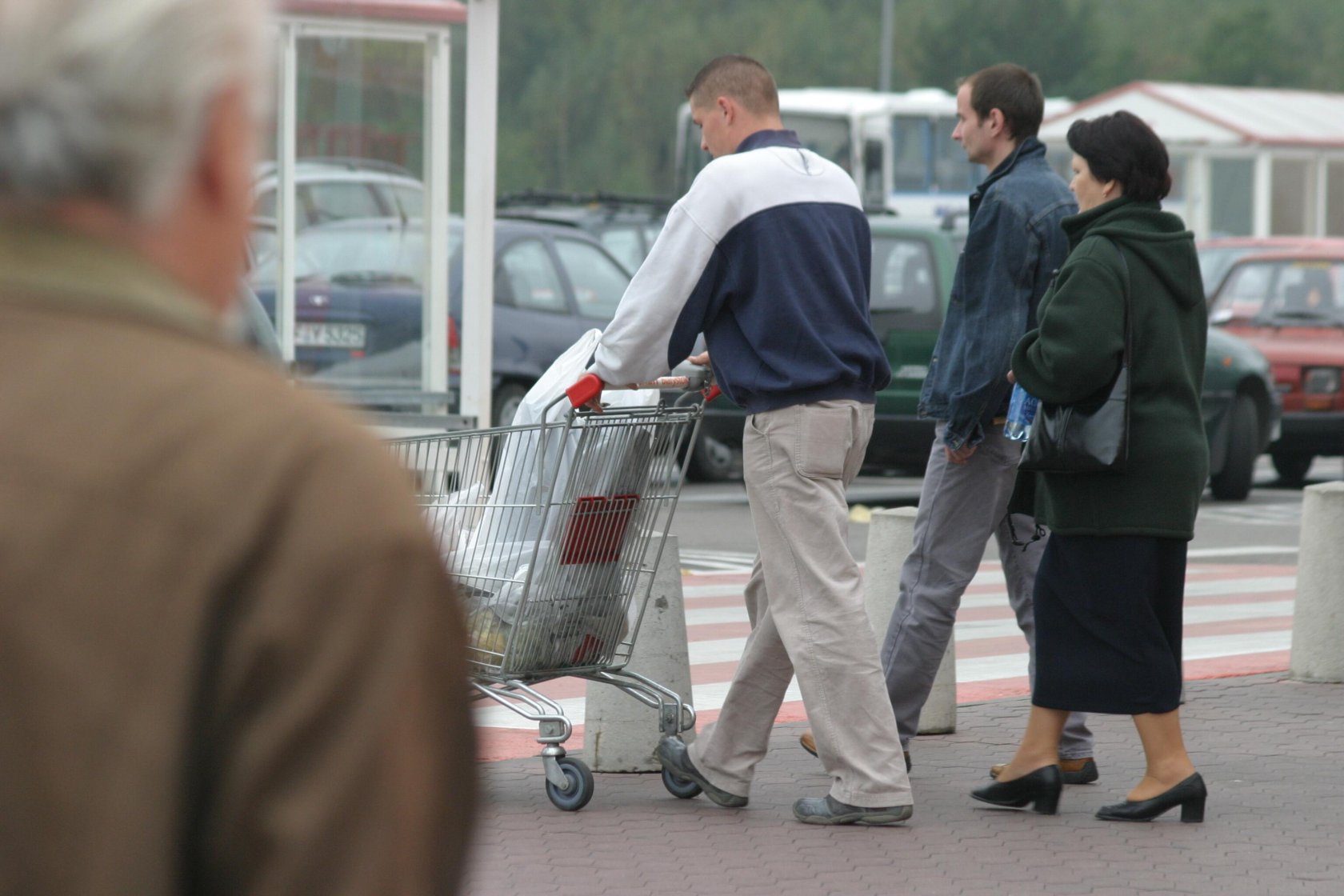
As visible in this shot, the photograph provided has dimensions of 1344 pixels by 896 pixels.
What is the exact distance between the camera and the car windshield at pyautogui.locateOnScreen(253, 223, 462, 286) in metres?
12.3

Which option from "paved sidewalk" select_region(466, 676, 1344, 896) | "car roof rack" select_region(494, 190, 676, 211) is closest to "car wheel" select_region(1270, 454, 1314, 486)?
"car roof rack" select_region(494, 190, 676, 211)

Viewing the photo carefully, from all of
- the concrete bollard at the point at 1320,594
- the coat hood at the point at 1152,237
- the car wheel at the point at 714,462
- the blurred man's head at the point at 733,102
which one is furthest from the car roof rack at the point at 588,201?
the coat hood at the point at 1152,237

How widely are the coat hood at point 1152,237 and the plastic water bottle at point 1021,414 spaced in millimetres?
444

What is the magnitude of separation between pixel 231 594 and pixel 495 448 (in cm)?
434

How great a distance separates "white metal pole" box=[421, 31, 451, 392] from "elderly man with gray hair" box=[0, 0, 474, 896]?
1066cm

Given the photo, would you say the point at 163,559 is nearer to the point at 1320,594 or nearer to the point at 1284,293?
the point at 1320,594

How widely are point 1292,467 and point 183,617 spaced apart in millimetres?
17670

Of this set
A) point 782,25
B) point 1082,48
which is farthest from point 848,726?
A: point 1082,48

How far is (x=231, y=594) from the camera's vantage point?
Result: 124cm

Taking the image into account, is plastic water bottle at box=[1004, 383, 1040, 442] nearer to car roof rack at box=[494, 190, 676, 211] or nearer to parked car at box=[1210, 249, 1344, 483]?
parked car at box=[1210, 249, 1344, 483]

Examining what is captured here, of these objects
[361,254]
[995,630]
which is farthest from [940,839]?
[361,254]

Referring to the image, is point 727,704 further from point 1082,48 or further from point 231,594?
point 1082,48

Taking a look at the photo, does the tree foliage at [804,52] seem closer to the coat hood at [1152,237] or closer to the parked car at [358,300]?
the parked car at [358,300]

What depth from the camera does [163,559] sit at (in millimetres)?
1222
